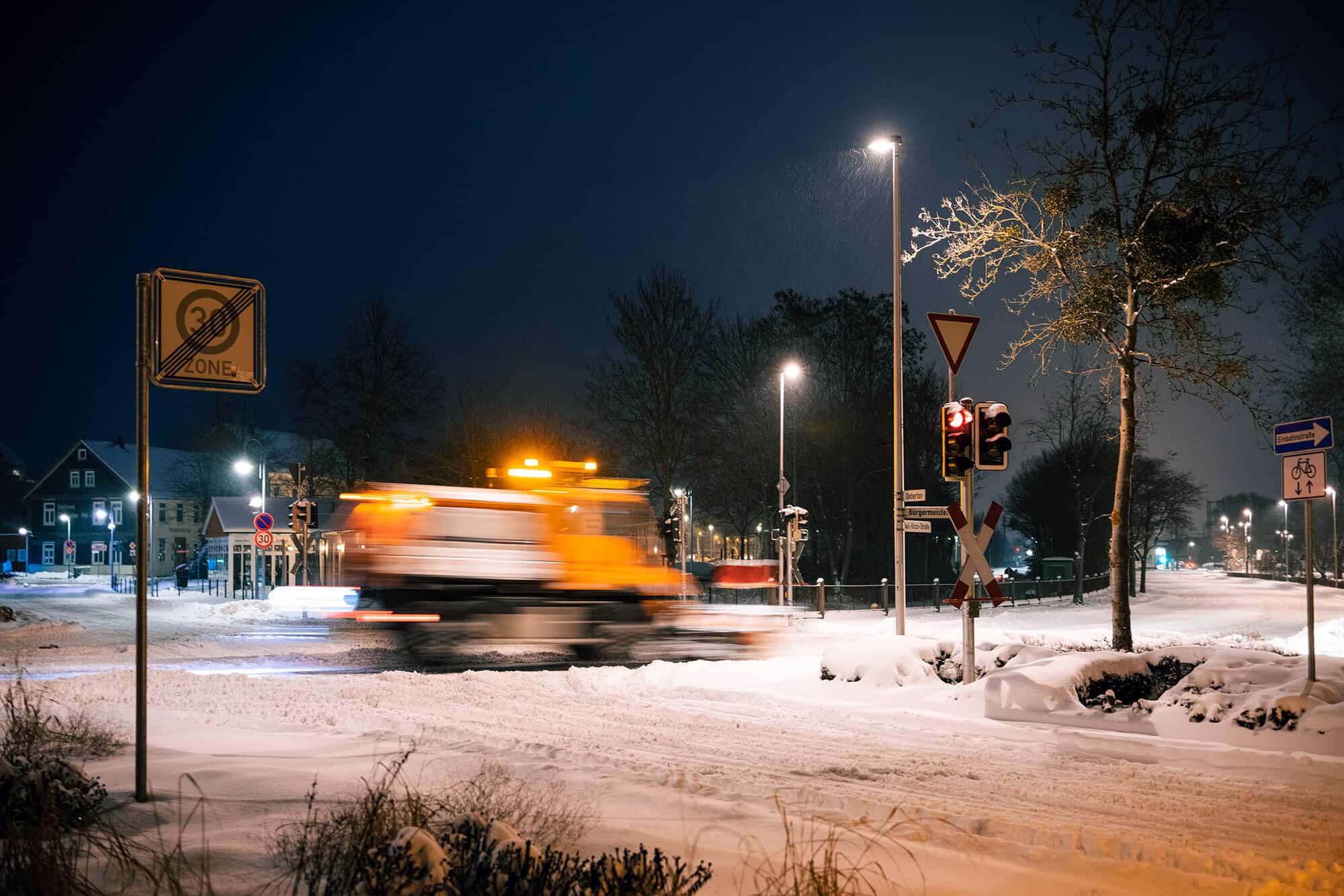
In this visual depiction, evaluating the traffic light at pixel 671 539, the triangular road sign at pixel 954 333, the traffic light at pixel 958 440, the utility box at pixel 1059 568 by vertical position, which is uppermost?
the triangular road sign at pixel 954 333

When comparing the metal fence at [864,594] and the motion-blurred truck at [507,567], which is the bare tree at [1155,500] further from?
the motion-blurred truck at [507,567]

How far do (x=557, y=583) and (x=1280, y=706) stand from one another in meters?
10.0

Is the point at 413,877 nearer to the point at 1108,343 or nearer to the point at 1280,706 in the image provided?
the point at 1280,706

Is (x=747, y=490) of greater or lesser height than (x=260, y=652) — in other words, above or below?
above

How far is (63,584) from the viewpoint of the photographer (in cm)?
5991

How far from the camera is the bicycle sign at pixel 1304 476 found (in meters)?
11.3

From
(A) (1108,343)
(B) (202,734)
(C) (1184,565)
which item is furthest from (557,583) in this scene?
(C) (1184,565)

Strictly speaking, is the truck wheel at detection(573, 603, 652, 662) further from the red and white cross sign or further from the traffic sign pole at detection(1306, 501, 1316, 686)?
the traffic sign pole at detection(1306, 501, 1316, 686)

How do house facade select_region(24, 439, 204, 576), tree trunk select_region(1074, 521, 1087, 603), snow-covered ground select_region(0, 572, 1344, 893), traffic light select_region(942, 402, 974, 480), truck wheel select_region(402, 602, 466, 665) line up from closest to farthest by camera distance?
1. snow-covered ground select_region(0, 572, 1344, 893)
2. traffic light select_region(942, 402, 974, 480)
3. truck wheel select_region(402, 602, 466, 665)
4. tree trunk select_region(1074, 521, 1087, 603)
5. house facade select_region(24, 439, 204, 576)

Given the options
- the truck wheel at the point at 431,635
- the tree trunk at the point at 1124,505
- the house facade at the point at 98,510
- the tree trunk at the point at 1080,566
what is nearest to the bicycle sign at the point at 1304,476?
the tree trunk at the point at 1124,505

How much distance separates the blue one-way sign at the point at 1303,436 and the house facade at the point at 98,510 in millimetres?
79676

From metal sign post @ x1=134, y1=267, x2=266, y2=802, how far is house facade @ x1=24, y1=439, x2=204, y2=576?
3131 inches

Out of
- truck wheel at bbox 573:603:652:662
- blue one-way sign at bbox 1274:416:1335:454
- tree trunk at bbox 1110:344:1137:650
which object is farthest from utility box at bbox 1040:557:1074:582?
blue one-way sign at bbox 1274:416:1335:454

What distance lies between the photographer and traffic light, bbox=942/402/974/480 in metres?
11.8
